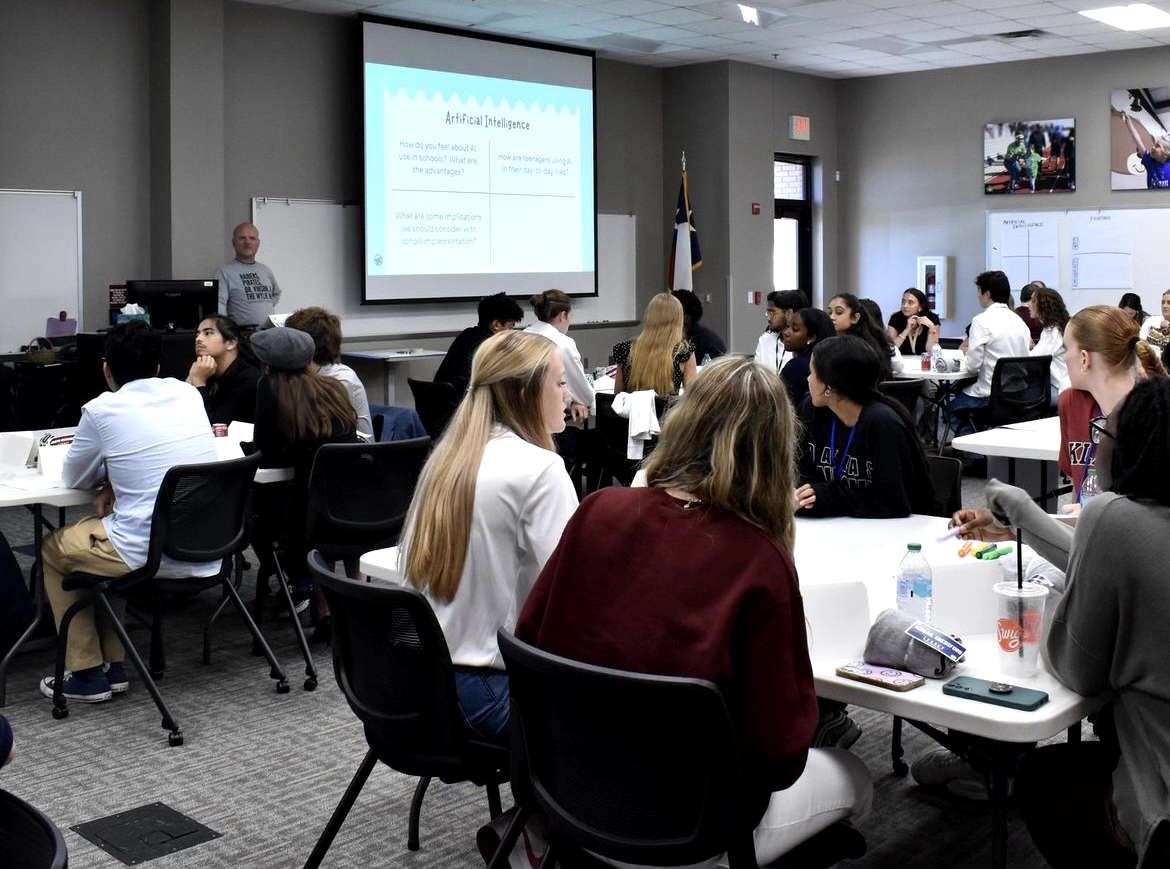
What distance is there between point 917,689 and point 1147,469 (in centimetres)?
49

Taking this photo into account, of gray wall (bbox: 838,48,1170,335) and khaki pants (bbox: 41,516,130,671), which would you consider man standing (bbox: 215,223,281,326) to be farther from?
gray wall (bbox: 838,48,1170,335)

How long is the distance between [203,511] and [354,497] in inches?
21.7

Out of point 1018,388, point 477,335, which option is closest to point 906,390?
point 1018,388

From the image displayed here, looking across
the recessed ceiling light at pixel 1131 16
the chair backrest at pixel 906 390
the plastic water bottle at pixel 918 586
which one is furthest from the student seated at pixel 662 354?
the recessed ceiling light at pixel 1131 16

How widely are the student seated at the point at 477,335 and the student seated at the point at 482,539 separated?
4162 mm

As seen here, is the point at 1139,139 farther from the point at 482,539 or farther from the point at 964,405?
the point at 482,539

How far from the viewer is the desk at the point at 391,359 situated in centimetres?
886

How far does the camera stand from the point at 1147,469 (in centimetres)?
184

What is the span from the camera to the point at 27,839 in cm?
150

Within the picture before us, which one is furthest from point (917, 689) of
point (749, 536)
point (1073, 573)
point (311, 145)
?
point (311, 145)

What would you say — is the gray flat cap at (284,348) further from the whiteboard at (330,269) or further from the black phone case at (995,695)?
the whiteboard at (330,269)

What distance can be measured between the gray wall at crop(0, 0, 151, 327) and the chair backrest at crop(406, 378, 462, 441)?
111 inches

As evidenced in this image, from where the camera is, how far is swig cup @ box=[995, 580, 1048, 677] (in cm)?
206

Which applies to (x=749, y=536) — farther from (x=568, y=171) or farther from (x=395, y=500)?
(x=568, y=171)
